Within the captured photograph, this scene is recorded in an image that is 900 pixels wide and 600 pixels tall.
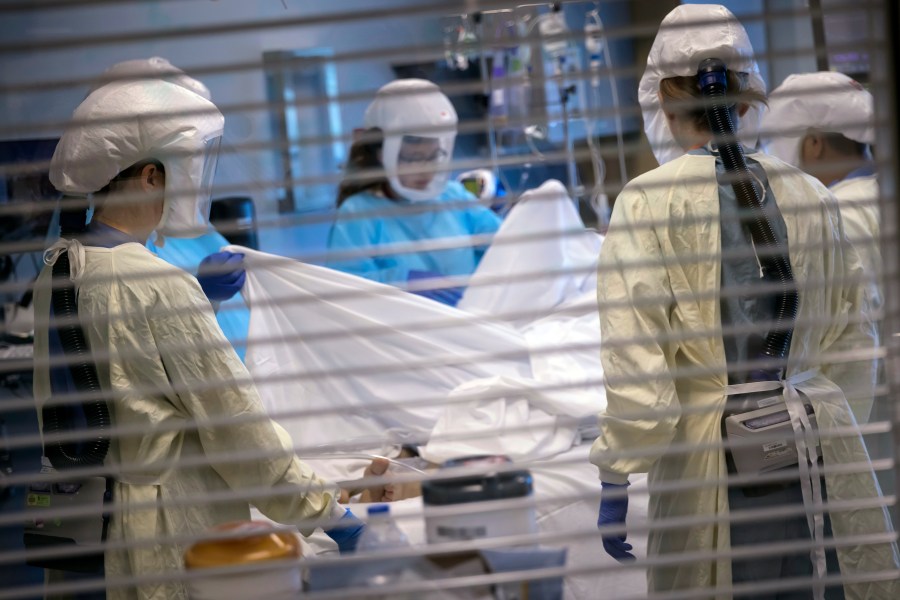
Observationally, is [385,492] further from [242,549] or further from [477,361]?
[242,549]

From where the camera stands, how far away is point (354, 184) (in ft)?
12.9

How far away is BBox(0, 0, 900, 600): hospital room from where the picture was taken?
4.09ft

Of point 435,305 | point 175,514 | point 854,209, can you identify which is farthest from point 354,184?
point 175,514

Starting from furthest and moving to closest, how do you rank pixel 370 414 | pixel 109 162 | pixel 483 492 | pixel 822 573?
pixel 370 414
pixel 109 162
pixel 822 573
pixel 483 492

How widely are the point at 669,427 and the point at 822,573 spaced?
359mm

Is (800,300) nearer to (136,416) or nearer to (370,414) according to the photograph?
(136,416)

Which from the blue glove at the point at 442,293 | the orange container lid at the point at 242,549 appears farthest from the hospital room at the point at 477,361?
the blue glove at the point at 442,293

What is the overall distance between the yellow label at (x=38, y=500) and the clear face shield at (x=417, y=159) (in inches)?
92.4

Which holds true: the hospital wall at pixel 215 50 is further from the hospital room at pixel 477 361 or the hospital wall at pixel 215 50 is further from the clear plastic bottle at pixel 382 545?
the clear plastic bottle at pixel 382 545

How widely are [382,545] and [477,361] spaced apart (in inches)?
11.7

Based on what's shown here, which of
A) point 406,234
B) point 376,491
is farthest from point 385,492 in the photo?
point 406,234

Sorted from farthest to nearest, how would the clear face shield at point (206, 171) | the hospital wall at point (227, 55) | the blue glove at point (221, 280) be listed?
the hospital wall at point (227, 55) < the blue glove at point (221, 280) < the clear face shield at point (206, 171)

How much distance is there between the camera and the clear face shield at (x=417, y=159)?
380cm

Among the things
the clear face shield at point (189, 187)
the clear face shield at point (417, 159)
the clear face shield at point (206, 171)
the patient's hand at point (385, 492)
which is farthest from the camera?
the clear face shield at point (417, 159)
